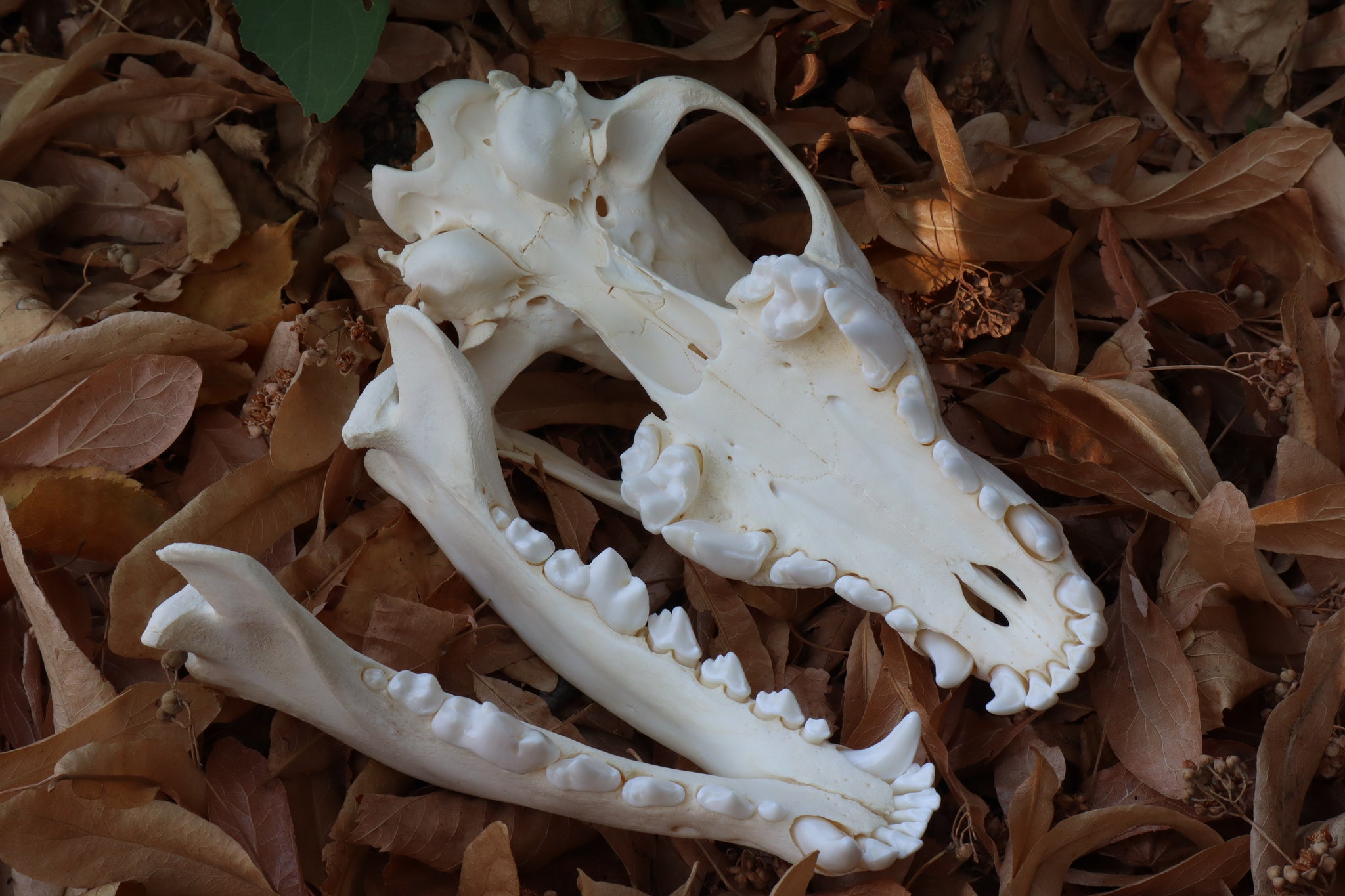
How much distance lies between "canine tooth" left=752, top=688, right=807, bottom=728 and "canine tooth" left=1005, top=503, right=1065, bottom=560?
0.88 ft

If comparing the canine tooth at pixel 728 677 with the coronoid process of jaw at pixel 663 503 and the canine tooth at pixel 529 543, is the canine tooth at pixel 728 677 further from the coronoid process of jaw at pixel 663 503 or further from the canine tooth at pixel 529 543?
the canine tooth at pixel 529 543

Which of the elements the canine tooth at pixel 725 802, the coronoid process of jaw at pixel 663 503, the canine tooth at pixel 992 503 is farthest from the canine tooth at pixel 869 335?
the canine tooth at pixel 725 802

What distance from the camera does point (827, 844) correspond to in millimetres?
943

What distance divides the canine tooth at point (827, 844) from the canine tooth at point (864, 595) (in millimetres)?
207

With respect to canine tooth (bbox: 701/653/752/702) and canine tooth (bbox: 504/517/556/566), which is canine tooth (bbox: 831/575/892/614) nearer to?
canine tooth (bbox: 701/653/752/702)

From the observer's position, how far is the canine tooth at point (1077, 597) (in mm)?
998

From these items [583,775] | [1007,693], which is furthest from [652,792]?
[1007,693]

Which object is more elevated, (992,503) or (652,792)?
(992,503)

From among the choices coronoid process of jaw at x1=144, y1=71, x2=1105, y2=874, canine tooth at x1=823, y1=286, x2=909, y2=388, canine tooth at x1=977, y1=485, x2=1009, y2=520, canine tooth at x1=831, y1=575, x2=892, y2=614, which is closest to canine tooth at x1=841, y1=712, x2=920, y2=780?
coronoid process of jaw at x1=144, y1=71, x2=1105, y2=874

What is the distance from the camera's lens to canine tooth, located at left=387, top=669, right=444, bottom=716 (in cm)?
95

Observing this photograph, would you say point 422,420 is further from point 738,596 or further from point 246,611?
point 738,596

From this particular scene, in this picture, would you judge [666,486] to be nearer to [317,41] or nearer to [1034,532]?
[1034,532]

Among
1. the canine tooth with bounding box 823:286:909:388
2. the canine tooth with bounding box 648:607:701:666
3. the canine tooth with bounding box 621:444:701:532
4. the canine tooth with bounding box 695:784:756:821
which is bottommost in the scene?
the canine tooth with bounding box 695:784:756:821

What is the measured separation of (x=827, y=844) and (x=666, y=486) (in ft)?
1.21
